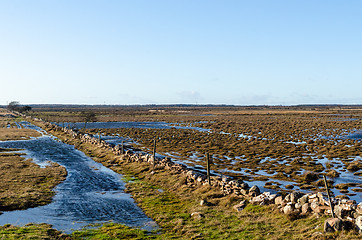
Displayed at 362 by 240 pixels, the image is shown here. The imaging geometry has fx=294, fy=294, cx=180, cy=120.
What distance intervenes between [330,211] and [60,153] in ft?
144

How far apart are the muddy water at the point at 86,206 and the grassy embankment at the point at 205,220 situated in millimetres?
1039

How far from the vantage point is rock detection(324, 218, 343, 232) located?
44.1 feet

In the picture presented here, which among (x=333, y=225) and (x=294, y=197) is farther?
(x=294, y=197)

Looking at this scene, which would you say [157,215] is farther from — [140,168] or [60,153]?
[60,153]

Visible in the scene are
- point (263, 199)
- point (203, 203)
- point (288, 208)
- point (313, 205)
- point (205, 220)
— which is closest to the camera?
point (313, 205)

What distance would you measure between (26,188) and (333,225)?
953 inches

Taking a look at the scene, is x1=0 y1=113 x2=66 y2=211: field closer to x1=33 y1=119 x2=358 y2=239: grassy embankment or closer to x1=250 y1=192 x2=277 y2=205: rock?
x1=33 y1=119 x2=358 y2=239: grassy embankment

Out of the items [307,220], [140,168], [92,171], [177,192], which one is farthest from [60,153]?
[307,220]

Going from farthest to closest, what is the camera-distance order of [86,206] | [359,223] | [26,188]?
1. [26,188]
2. [86,206]
3. [359,223]

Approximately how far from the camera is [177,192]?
25.1m

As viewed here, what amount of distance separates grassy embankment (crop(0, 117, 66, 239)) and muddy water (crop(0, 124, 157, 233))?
0.92 meters

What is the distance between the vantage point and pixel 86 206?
73.4 ft

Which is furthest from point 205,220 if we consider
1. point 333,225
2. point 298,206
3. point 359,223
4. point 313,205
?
point 359,223

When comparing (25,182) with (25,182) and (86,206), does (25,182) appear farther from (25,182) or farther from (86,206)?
(86,206)
